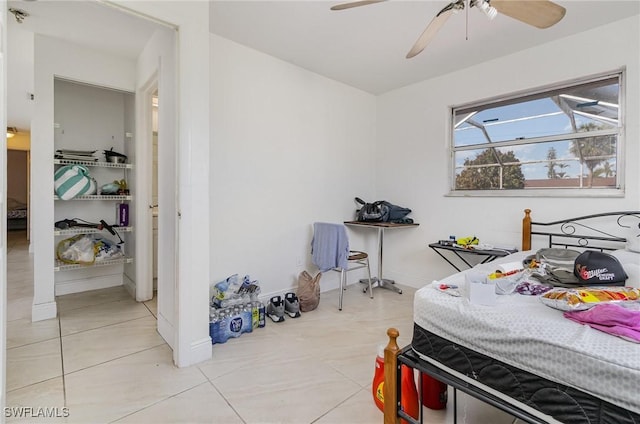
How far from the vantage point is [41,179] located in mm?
2650

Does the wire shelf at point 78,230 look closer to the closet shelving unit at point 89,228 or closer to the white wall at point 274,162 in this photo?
the closet shelving unit at point 89,228

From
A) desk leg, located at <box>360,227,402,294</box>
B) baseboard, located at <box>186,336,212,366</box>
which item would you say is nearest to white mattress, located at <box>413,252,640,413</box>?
baseboard, located at <box>186,336,212,366</box>

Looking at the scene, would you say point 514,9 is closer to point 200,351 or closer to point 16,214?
point 200,351

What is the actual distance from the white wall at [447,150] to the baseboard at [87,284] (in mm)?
3409

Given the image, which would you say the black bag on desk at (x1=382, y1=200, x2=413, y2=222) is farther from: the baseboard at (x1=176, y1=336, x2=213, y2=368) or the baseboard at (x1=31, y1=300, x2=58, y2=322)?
the baseboard at (x1=31, y1=300, x2=58, y2=322)

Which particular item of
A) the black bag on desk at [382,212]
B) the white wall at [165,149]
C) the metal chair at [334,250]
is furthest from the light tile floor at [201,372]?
the black bag on desk at [382,212]

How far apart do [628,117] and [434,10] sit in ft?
5.88

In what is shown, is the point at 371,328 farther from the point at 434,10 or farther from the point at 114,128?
the point at 114,128

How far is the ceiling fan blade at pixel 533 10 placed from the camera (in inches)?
63.3

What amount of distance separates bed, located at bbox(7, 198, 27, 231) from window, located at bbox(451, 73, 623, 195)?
10812 millimetres

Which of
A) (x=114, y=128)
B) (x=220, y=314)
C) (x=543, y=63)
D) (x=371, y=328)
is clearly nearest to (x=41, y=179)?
(x=114, y=128)

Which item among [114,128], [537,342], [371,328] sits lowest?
[371,328]

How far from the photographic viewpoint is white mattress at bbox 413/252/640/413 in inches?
33.4

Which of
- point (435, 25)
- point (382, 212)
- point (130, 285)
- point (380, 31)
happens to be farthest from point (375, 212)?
point (130, 285)
